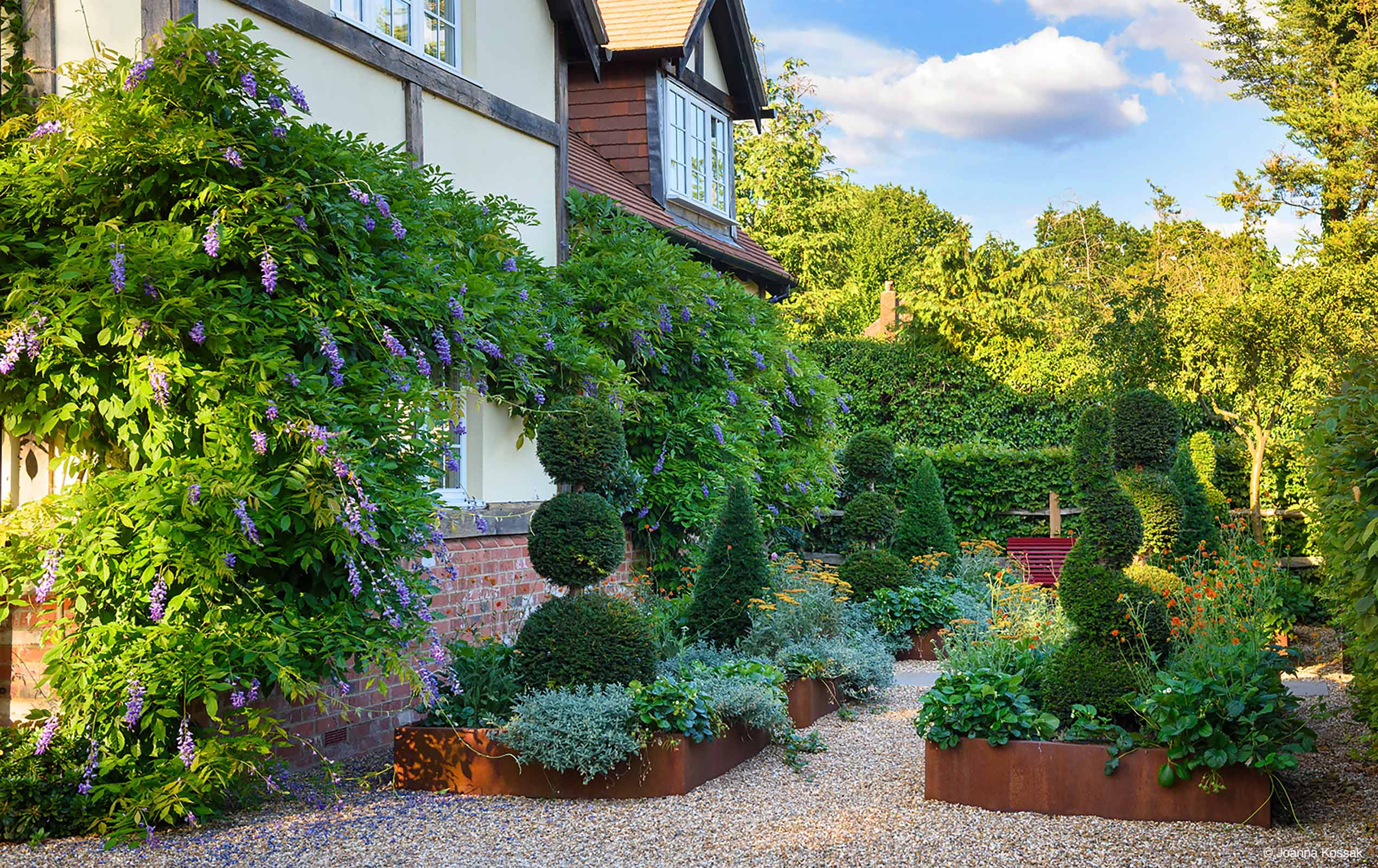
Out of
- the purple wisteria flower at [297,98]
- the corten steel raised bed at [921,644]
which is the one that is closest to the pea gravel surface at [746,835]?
the purple wisteria flower at [297,98]

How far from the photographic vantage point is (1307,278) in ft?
49.9

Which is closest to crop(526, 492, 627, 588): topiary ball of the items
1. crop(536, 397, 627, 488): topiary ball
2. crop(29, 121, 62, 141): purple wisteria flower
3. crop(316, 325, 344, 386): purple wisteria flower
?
crop(536, 397, 627, 488): topiary ball

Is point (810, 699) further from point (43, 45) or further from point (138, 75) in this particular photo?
point (43, 45)

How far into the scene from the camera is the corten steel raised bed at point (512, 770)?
20.0 ft

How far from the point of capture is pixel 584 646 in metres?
6.51

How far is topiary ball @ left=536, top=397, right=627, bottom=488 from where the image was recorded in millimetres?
7012

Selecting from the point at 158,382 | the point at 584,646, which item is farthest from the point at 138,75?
the point at 584,646

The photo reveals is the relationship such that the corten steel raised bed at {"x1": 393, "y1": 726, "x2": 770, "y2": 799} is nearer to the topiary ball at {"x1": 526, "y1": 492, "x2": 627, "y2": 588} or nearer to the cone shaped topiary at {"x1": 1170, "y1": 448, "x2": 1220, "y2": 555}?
the topiary ball at {"x1": 526, "y1": 492, "x2": 627, "y2": 588}

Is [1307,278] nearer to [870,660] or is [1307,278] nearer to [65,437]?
[870,660]

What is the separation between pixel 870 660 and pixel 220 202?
6105 mm

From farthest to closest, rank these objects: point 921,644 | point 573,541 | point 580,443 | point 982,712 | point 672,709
Result: 1. point 921,644
2. point 580,443
3. point 573,541
4. point 672,709
5. point 982,712

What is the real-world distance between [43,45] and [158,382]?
244 cm

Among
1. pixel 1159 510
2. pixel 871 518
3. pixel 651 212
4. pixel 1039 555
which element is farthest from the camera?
pixel 1039 555

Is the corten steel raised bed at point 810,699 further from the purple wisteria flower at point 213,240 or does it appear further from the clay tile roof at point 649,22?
the clay tile roof at point 649,22
